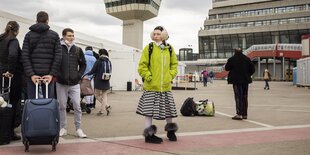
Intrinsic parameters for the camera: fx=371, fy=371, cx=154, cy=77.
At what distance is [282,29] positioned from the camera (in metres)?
74.9

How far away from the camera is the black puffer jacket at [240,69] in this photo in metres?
9.05

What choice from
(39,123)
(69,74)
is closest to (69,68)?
(69,74)

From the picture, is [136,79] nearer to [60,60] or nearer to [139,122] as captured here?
[139,122]

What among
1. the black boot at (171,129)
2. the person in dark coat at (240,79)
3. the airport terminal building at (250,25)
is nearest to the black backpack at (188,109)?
the person in dark coat at (240,79)

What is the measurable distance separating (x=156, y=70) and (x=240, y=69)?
388 cm

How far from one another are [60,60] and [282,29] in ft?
246

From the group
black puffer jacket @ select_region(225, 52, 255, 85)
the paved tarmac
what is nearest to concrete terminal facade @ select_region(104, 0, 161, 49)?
black puffer jacket @ select_region(225, 52, 255, 85)

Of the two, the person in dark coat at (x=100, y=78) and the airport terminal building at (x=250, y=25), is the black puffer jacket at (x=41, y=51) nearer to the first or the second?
the person in dark coat at (x=100, y=78)

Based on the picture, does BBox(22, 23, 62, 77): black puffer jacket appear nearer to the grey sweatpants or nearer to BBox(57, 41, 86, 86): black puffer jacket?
BBox(57, 41, 86, 86): black puffer jacket

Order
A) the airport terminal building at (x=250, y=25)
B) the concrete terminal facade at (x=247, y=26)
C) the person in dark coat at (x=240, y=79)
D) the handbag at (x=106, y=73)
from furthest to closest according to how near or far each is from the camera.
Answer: the airport terminal building at (x=250, y=25)
the concrete terminal facade at (x=247, y=26)
the handbag at (x=106, y=73)
the person in dark coat at (x=240, y=79)

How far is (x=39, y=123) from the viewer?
192 inches

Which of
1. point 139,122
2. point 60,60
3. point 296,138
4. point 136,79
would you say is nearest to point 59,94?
point 60,60

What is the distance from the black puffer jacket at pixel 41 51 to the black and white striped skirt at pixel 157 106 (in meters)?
1.45

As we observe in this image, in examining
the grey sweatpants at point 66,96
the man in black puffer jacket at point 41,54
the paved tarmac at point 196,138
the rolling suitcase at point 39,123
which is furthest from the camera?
the grey sweatpants at point 66,96
